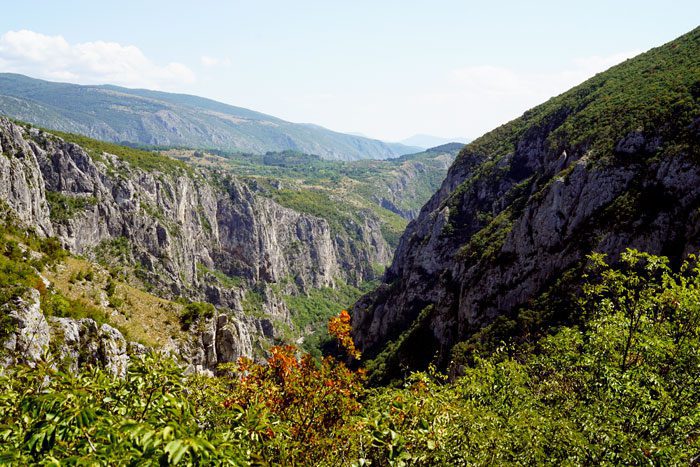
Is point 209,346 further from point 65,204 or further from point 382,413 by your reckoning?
point 65,204

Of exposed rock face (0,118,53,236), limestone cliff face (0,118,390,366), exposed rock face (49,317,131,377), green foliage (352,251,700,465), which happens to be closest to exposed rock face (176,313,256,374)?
exposed rock face (49,317,131,377)

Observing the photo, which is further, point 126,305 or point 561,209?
point 561,209

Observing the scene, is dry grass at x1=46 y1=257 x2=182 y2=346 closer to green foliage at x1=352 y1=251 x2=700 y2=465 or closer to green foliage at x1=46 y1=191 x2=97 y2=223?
green foliage at x1=352 y1=251 x2=700 y2=465

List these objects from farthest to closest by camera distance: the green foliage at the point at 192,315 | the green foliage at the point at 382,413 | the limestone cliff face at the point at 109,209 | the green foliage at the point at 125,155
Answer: the green foliage at the point at 125,155 < the limestone cliff face at the point at 109,209 < the green foliage at the point at 192,315 < the green foliage at the point at 382,413

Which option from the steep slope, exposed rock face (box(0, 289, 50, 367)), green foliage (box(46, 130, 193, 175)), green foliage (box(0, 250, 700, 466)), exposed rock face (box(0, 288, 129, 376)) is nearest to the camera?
green foliage (box(0, 250, 700, 466))

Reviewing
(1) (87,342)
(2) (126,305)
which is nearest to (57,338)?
(1) (87,342)

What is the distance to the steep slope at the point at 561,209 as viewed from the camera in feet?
206

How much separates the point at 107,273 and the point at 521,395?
46182 mm

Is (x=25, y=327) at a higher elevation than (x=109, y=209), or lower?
higher

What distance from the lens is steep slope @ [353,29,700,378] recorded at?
206ft

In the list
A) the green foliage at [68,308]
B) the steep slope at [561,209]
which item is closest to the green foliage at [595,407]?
the steep slope at [561,209]

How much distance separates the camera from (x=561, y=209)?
77125mm

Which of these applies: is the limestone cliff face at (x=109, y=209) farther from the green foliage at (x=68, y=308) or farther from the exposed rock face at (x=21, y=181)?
the green foliage at (x=68, y=308)

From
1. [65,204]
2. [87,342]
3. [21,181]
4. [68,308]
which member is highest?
[21,181]
